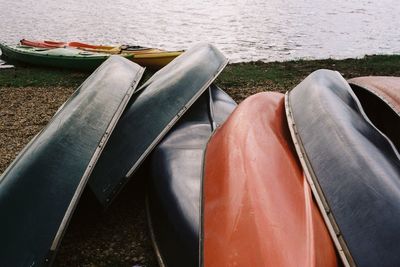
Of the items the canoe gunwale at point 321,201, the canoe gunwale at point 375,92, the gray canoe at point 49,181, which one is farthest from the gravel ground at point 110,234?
the canoe gunwale at point 375,92

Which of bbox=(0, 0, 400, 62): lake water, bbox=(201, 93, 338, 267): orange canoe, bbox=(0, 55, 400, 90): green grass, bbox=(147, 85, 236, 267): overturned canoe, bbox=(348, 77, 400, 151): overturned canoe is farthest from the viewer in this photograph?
bbox=(0, 0, 400, 62): lake water

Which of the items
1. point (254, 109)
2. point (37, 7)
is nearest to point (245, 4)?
point (37, 7)

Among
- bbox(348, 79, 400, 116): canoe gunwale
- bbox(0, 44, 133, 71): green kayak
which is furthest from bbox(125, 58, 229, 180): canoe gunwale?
bbox(0, 44, 133, 71): green kayak

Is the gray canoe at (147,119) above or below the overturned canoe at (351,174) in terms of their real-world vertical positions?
below

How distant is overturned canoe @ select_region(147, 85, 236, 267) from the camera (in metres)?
2.78

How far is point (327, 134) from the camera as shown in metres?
2.94

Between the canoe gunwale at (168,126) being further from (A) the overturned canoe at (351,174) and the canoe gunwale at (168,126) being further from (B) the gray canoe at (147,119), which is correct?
(A) the overturned canoe at (351,174)

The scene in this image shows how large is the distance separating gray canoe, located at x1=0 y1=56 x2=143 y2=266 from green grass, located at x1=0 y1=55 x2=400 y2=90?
5320 millimetres

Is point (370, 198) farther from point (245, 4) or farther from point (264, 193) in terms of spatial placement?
point (245, 4)

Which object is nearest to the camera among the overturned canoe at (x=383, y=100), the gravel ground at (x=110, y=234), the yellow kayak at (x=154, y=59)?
the gravel ground at (x=110, y=234)

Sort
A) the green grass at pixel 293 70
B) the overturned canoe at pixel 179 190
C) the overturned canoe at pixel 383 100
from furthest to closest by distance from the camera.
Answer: the green grass at pixel 293 70 < the overturned canoe at pixel 383 100 < the overturned canoe at pixel 179 190

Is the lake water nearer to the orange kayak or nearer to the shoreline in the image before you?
the orange kayak

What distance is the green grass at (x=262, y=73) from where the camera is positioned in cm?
937

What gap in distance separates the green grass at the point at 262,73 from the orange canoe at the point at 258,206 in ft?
18.9
